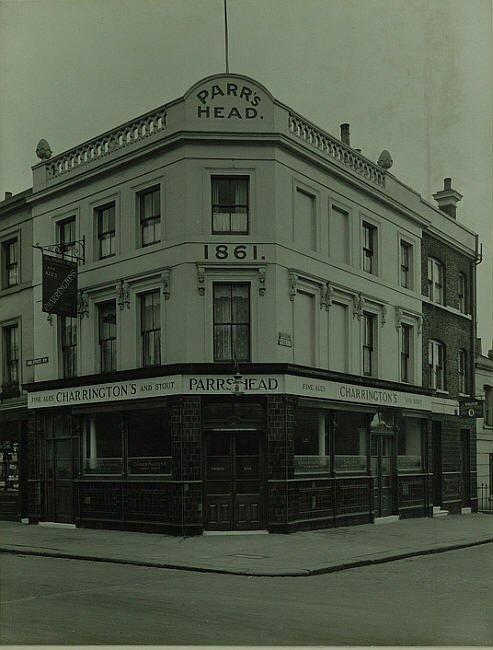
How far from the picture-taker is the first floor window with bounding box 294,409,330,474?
21.2 metres

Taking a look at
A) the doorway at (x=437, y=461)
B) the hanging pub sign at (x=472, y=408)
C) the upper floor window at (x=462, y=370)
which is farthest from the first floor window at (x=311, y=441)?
the upper floor window at (x=462, y=370)

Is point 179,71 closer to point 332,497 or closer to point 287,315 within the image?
point 287,315

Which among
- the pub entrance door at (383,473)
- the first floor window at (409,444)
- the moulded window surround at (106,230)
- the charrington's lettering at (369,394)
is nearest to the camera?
the moulded window surround at (106,230)

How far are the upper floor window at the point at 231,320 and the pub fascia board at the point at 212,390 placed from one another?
793 millimetres

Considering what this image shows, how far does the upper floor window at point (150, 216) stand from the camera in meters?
21.8

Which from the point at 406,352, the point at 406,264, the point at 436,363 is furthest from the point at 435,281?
the point at 406,352

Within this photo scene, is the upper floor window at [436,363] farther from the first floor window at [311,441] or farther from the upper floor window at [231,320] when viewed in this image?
the upper floor window at [231,320]

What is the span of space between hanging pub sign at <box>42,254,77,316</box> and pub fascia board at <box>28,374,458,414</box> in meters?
2.17

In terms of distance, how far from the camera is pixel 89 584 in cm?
1343

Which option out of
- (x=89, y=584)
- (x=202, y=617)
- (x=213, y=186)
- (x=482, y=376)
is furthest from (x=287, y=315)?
(x=482, y=376)

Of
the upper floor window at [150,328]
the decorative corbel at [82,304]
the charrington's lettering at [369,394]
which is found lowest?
the charrington's lettering at [369,394]

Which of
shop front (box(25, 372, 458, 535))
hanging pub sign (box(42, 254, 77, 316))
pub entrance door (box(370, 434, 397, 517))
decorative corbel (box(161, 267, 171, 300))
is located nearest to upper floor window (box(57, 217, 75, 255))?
hanging pub sign (box(42, 254, 77, 316))

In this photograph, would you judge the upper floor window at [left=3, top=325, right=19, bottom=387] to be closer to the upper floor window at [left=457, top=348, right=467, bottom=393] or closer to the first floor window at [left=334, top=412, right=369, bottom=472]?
the first floor window at [left=334, top=412, right=369, bottom=472]

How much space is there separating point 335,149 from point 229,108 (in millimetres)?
3794
